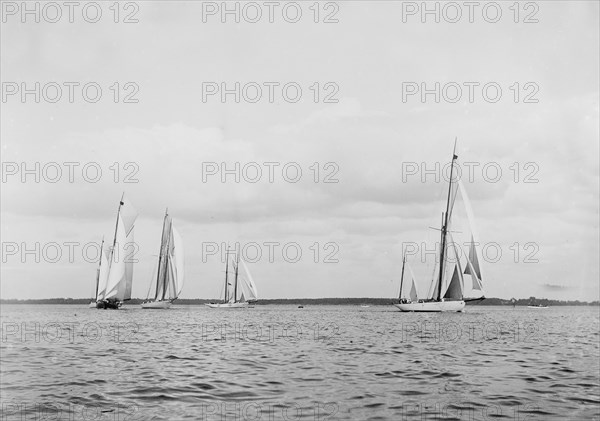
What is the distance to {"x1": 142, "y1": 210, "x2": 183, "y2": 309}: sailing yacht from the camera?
9912cm

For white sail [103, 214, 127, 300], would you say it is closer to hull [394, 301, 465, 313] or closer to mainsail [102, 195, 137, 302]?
mainsail [102, 195, 137, 302]

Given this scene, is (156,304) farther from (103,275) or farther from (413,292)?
(413,292)

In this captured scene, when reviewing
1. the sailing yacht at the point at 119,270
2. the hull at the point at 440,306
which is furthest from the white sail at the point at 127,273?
the hull at the point at 440,306

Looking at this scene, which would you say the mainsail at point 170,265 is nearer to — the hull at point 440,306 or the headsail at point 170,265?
the headsail at point 170,265

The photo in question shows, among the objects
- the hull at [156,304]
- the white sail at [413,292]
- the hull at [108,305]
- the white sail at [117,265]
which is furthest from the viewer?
the hull at [156,304]

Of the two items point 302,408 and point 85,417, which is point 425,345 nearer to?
point 302,408

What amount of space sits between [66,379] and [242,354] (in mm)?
8786

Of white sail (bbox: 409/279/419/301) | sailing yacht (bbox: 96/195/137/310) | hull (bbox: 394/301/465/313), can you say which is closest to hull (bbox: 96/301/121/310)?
sailing yacht (bbox: 96/195/137/310)

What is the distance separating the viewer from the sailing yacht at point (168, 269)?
99.1 m

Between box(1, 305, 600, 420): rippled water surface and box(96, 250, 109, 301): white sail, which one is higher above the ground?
box(96, 250, 109, 301): white sail

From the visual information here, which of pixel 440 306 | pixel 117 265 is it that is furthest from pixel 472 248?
pixel 117 265

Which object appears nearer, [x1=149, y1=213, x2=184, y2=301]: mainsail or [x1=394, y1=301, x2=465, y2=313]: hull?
[x1=394, y1=301, x2=465, y2=313]: hull

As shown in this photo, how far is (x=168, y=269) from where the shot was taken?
101m

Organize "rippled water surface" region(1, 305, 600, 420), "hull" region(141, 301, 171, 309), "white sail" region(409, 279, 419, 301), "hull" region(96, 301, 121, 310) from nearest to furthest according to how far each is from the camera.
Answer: "rippled water surface" region(1, 305, 600, 420) → "hull" region(96, 301, 121, 310) → "white sail" region(409, 279, 419, 301) → "hull" region(141, 301, 171, 309)
